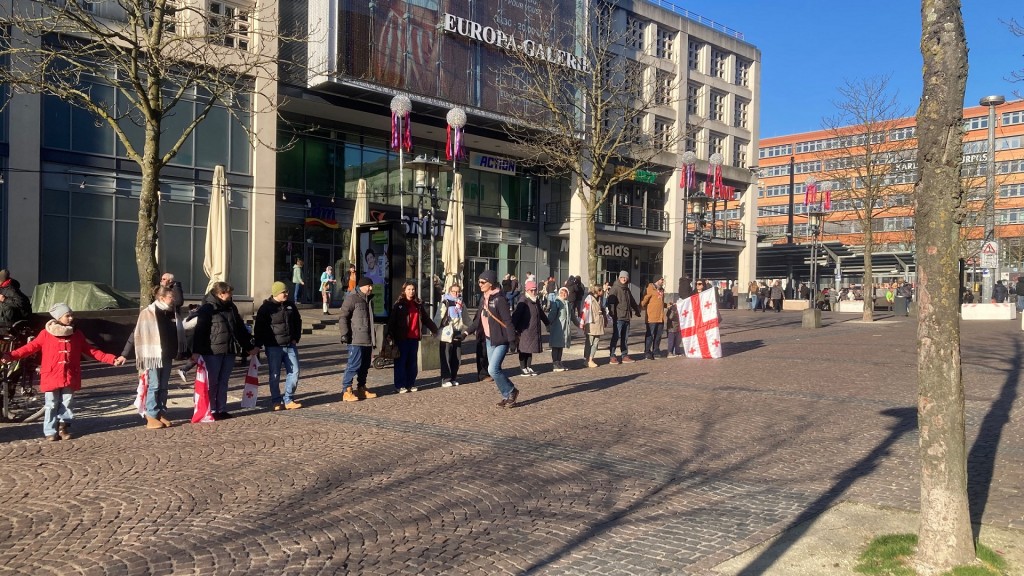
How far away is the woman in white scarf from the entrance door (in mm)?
20056

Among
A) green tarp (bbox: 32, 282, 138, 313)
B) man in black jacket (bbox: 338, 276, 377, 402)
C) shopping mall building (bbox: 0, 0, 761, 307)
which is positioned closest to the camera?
man in black jacket (bbox: 338, 276, 377, 402)

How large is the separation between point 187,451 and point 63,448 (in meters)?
1.31

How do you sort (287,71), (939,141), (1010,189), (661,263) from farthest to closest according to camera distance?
(1010,189)
(661,263)
(287,71)
(939,141)

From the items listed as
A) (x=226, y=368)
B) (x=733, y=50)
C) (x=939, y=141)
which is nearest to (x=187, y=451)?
(x=226, y=368)

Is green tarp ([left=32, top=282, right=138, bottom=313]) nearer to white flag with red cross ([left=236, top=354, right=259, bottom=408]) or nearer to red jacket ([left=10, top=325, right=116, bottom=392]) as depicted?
white flag with red cross ([left=236, top=354, right=259, bottom=408])

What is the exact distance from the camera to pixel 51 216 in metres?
21.9

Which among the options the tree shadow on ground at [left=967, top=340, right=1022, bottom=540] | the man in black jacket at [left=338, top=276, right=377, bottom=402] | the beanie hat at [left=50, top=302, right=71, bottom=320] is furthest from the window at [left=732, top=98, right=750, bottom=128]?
the beanie hat at [left=50, top=302, right=71, bottom=320]

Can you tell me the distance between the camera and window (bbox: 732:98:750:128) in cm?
4669

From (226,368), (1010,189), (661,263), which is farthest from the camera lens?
(1010,189)

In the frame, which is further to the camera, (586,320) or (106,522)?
(586,320)

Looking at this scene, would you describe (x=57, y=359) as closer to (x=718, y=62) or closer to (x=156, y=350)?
(x=156, y=350)

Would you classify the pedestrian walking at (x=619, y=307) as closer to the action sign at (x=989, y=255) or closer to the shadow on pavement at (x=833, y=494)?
the shadow on pavement at (x=833, y=494)

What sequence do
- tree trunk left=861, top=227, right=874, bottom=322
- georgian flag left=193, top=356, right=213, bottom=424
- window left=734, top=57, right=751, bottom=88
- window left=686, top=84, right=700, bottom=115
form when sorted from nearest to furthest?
georgian flag left=193, top=356, right=213, bottom=424 → tree trunk left=861, top=227, right=874, bottom=322 → window left=686, top=84, right=700, bottom=115 → window left=734, top=57, right=751, bottom=88

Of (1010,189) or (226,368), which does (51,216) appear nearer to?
(226,368)
